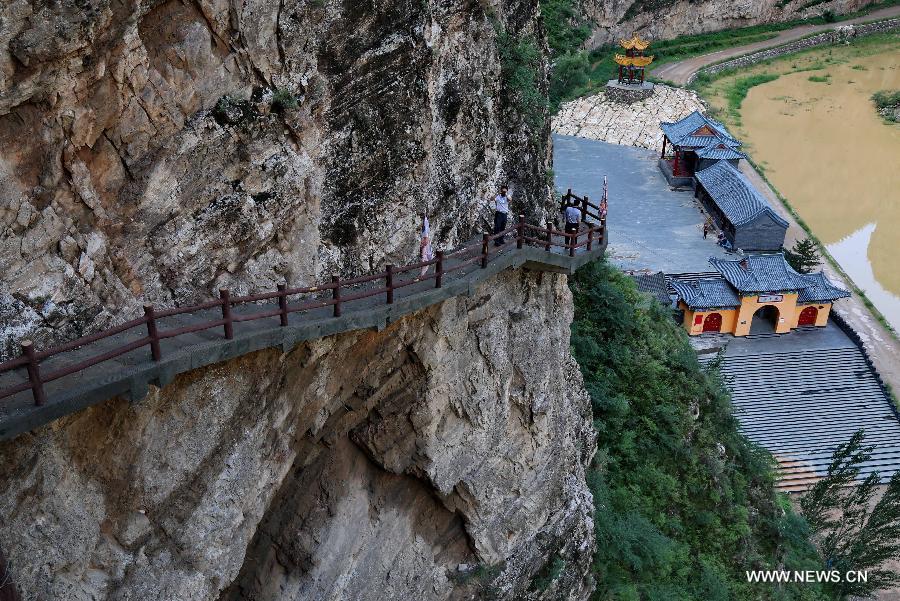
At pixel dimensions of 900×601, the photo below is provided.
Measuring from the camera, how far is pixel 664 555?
22.5m

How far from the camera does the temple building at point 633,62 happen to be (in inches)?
2840

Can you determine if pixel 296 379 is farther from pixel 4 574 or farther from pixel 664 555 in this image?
pixel 664 555

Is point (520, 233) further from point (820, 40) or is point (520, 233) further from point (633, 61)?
point (820, 40)

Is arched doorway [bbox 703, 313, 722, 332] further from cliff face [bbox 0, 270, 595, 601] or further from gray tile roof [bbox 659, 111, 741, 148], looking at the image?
cliff face [bbox 0, 270, 595, 601]

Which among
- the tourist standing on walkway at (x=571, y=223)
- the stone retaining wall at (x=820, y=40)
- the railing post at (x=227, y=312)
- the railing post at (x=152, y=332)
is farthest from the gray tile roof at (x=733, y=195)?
the railing post at (x=152, y=332)

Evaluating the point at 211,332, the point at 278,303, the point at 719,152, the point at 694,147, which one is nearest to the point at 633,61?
the point at 694,147

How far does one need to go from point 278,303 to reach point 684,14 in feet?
276

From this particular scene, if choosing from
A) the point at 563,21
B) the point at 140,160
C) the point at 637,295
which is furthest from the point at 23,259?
the point at 563,21

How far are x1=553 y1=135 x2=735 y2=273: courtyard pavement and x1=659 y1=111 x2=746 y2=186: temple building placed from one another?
1.13 meters

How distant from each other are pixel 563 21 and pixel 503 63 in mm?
36882

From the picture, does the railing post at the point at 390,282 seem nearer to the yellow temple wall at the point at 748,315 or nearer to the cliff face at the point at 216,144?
the cliff face at the point at 216,144

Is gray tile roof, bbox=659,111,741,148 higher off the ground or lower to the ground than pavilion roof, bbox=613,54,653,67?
lower

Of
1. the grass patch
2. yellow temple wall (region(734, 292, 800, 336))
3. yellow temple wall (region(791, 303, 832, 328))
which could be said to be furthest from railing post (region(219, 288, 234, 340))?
the grass patch

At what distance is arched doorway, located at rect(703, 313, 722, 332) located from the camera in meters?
41.0
